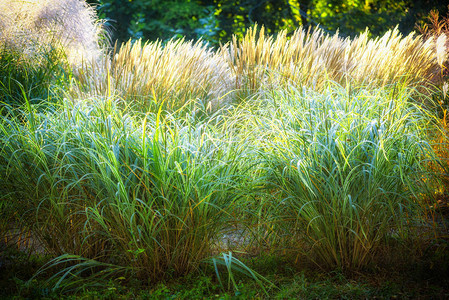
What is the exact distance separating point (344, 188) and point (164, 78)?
2.61m

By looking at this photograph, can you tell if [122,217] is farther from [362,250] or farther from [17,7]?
[17,7]

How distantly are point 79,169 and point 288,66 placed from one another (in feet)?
9.22

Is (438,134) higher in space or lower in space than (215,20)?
lower

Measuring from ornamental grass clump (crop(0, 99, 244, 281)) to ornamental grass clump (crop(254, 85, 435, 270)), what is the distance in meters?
0.31

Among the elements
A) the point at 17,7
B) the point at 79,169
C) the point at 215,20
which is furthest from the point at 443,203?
the point at 215,20

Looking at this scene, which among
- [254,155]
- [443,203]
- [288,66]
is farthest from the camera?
[288,66]

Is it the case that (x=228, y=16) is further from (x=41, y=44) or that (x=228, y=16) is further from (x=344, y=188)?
(x=344, y=188)

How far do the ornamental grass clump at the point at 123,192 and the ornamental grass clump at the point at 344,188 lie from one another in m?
0.31

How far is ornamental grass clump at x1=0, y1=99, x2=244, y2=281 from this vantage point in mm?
2127

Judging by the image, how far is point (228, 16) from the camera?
15906mm

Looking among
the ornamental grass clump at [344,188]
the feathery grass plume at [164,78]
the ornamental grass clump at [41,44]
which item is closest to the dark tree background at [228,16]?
the ornamental grass clump at [41,44]

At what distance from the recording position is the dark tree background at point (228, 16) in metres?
13.9

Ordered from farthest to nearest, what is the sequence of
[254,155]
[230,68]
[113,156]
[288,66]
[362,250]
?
[230,68], [288,66], [254,155], [362,250], [113,156]

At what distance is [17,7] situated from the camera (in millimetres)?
5160
